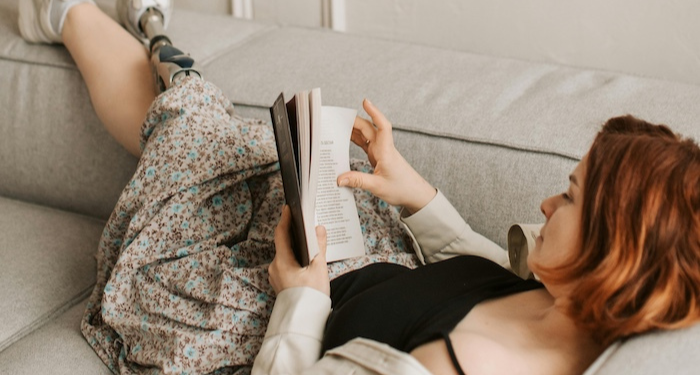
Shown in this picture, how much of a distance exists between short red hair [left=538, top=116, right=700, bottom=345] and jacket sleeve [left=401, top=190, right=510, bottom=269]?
39 centimetres

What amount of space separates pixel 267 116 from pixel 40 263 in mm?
525

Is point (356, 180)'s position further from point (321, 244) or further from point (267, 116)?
point (267, 116)

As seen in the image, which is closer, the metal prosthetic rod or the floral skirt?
the floral skirt

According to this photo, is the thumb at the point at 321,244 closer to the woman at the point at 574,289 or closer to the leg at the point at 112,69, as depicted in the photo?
the woman at the point at 574,289

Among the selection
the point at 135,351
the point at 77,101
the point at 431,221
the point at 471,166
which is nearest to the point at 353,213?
the point at 431,221

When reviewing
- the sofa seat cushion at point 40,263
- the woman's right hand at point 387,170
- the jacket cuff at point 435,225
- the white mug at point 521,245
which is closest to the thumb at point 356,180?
the woman's right hand at point 387,170

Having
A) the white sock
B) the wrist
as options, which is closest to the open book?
the wrist

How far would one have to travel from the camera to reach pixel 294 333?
3.43ft

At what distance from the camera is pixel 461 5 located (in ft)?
6.05

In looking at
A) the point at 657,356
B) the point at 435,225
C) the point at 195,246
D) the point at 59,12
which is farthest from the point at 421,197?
the point at 59,12

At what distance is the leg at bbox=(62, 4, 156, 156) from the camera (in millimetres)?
1514

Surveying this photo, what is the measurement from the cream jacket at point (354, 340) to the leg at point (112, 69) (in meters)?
0.61

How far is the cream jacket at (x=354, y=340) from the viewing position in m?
0.86

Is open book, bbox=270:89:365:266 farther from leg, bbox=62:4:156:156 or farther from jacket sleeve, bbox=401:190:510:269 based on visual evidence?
leg, bbox=62:4:156:156
